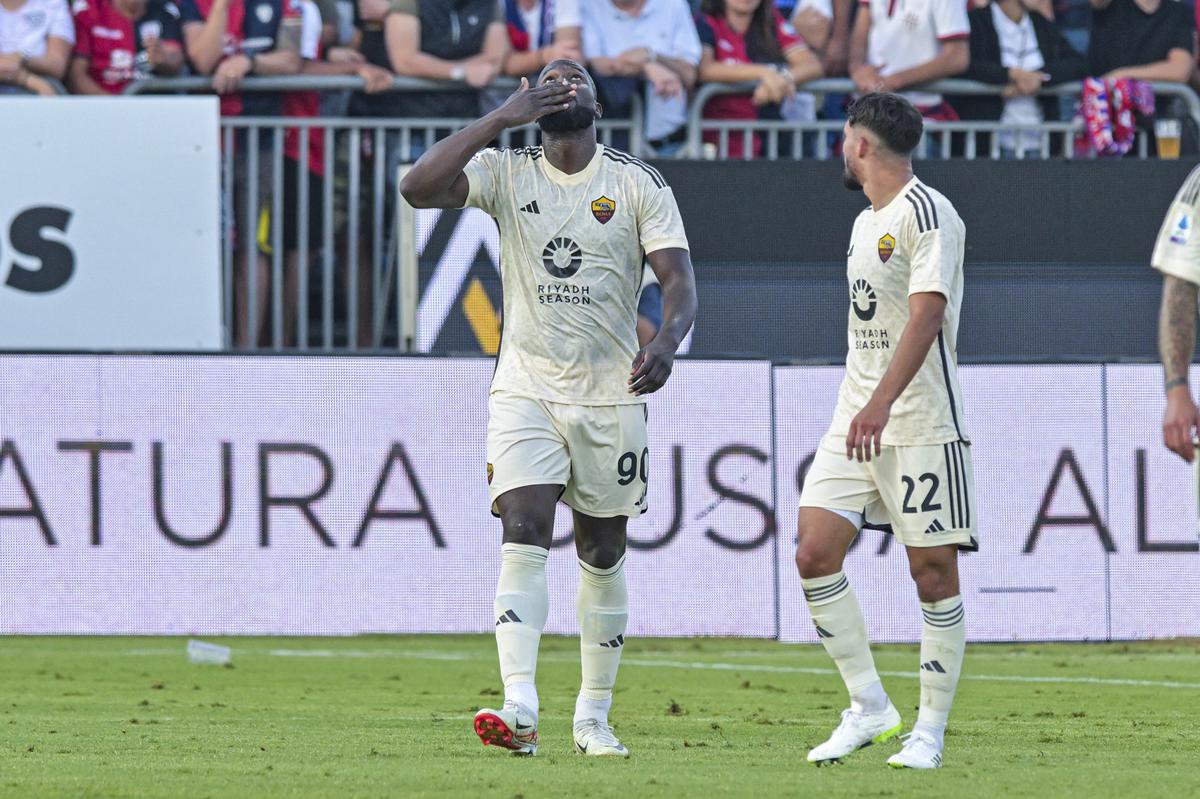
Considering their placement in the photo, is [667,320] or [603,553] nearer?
[667,320]

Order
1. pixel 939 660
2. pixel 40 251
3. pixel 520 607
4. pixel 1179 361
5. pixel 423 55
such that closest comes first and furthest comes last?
pixel 1179 361 < pixel 939 660 < pixel 520 607 < pixel 40 251 < pixel 423 55

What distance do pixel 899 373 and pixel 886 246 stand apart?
1.72 feet

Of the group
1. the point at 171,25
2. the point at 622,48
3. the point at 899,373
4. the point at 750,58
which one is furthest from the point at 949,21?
the point at 899,373

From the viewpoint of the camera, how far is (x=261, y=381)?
Answer: 12172 millimetres

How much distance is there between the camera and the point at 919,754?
6223 mm

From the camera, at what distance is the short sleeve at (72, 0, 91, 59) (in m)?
13.7

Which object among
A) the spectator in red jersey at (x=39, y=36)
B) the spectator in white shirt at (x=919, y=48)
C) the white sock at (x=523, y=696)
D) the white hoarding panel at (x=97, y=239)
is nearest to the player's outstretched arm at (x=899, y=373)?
the white sock at (x=523, y=696)

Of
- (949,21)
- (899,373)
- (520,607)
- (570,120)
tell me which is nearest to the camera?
(899,373)

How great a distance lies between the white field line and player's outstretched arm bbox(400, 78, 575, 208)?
501cm

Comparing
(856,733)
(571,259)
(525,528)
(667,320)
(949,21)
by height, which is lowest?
(856,733)

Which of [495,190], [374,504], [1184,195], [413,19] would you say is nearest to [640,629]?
[374,504]

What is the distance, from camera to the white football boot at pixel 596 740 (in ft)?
21.8

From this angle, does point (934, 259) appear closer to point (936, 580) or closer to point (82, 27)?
point (936, 580)

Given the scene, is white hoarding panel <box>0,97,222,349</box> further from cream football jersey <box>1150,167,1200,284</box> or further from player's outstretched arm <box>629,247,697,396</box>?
cream football jersey <box>1150,167,1200,284</box>
